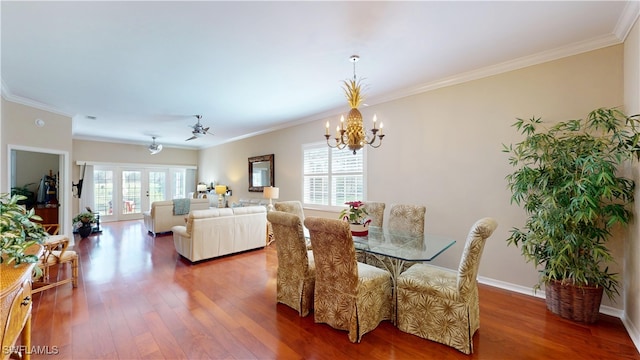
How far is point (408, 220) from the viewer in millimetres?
3314

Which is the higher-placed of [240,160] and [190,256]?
[240,160]

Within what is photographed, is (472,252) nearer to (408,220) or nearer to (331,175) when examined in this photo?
(408,220)

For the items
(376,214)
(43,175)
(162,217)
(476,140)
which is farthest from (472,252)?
(43,175)

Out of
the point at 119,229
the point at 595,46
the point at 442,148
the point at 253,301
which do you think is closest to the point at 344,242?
the point at 253,301

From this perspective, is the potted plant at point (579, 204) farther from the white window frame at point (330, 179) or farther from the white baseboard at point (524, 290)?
the white window frame at point (330, 179)

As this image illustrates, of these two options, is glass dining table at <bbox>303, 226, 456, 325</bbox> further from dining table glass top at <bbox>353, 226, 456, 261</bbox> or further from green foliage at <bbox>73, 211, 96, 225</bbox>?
green foliage at <bbox>73, 211, 96, 225</bbox>

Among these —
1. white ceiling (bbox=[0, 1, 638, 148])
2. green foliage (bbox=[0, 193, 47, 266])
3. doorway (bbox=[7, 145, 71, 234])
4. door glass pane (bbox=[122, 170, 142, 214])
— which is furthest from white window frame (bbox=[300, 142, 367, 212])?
door glass pane (bbox=[122, 170, 142, 214])

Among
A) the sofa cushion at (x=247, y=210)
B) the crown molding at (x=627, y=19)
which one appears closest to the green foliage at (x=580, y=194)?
the crown molding at (x=627, y=19)

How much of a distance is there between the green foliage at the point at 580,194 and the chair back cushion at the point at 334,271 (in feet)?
6.29

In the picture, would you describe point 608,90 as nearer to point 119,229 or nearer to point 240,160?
point 240,160

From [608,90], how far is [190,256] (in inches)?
223

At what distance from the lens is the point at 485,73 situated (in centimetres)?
333

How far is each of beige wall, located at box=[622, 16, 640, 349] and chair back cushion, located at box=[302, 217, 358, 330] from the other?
234 centimetres

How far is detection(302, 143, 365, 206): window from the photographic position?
4809 mm
